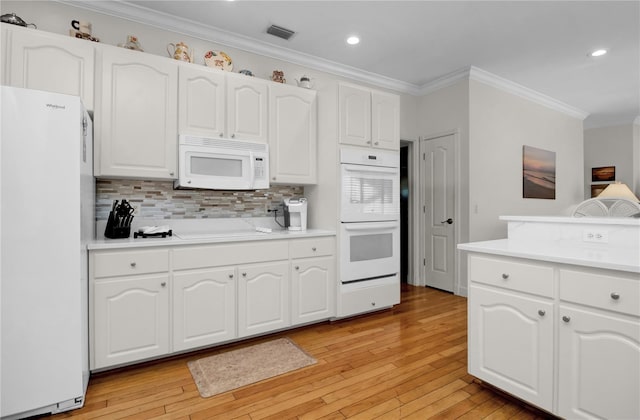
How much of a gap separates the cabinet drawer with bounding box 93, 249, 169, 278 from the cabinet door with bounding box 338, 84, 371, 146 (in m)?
1.83

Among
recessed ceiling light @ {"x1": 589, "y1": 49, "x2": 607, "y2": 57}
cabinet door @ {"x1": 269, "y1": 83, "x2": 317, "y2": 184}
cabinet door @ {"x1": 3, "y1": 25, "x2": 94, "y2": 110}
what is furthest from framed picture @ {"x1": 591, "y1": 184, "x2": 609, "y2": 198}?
cabinet door @ {"x1": 3, "y1": 25, "x2": 94, "y2": 110}

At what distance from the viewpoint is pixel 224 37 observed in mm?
3090

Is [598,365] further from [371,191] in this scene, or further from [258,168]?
[258,168]

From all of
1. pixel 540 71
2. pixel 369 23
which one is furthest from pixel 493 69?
pixel 369 23

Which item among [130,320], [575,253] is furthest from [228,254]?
[575,253]

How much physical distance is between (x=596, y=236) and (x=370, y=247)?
1.74m

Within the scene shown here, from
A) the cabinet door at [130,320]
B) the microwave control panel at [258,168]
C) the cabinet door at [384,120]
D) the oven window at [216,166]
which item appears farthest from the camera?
the cabinet door at [384,120]

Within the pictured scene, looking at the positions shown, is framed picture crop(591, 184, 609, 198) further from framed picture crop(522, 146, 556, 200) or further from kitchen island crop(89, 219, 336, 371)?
kitchen island crop(89, 219, 336, 371)

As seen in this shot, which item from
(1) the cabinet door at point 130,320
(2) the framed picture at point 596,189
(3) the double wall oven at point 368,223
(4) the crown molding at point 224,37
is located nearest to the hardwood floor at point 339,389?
(1) the cabinet door at point 130,320

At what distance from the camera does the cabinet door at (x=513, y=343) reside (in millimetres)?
1600

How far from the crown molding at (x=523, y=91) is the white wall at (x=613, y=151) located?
1.35m

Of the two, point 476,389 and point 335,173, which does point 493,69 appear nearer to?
point 335,173

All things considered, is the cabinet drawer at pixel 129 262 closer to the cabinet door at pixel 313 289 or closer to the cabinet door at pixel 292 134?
the cabinet door at pixel 313 289

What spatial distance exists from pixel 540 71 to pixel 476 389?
12.9 ft
